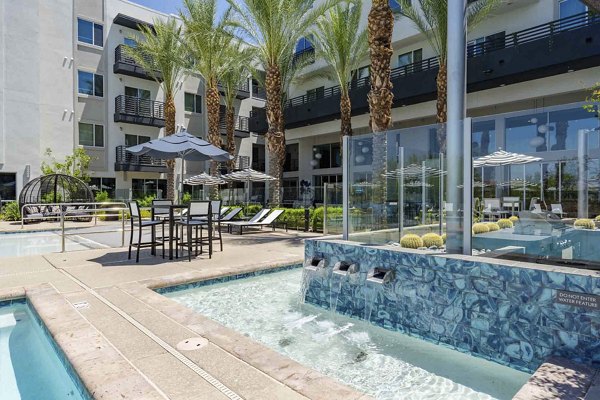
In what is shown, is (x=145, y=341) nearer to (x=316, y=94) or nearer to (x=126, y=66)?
(x=316, y=94)

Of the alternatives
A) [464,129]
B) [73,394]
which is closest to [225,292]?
[73,394]

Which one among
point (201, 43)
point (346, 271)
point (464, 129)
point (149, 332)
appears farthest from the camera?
point (201, 43)

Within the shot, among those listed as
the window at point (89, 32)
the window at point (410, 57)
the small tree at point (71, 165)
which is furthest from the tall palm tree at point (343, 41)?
the window at point (89, 32)

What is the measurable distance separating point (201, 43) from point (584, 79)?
1552 cm

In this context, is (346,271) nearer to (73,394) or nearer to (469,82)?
(73,394)

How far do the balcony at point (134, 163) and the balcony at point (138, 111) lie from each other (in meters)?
1.91

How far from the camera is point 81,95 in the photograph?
75.9ft

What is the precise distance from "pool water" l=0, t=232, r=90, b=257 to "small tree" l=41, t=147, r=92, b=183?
25.6ft

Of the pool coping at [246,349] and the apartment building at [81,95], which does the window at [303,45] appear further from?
the pool coping at [246,349]

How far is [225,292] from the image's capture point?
20.2ft

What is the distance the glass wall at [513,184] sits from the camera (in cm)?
444

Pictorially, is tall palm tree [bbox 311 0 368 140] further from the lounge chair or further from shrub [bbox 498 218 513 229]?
shrub [bbox 498 218 513 229]

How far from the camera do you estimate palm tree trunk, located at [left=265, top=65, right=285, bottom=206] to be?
16.1m

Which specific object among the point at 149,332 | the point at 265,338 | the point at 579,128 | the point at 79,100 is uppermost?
the point at 79,100
